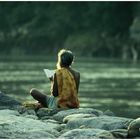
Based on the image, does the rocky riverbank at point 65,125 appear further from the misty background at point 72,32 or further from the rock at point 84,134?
the misty background at point 72,32

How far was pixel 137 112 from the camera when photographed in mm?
19578

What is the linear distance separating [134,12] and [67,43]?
10.1 metres

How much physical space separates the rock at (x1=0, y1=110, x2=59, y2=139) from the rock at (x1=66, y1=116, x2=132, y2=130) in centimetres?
37

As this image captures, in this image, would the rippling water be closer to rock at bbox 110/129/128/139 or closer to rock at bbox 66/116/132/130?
rock at bbox 66/116/132/130

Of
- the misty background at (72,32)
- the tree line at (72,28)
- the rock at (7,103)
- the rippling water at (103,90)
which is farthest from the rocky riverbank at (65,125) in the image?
the tree line at (72,28)

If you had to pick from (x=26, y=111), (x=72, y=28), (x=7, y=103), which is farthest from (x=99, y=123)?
(x=72, y=28)

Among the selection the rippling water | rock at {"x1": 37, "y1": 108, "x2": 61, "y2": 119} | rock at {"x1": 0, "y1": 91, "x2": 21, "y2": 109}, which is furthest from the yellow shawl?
the rippling water

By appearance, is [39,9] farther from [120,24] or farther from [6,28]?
[120,24]

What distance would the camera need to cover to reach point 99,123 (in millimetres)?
12375

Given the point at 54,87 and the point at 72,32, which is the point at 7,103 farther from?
the point at 72,32

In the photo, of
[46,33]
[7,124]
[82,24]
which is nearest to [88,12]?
[82,24]

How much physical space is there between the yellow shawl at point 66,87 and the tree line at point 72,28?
64.7 metres

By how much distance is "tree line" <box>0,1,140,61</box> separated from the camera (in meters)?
86.6

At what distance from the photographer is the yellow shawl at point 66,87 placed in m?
14.5
